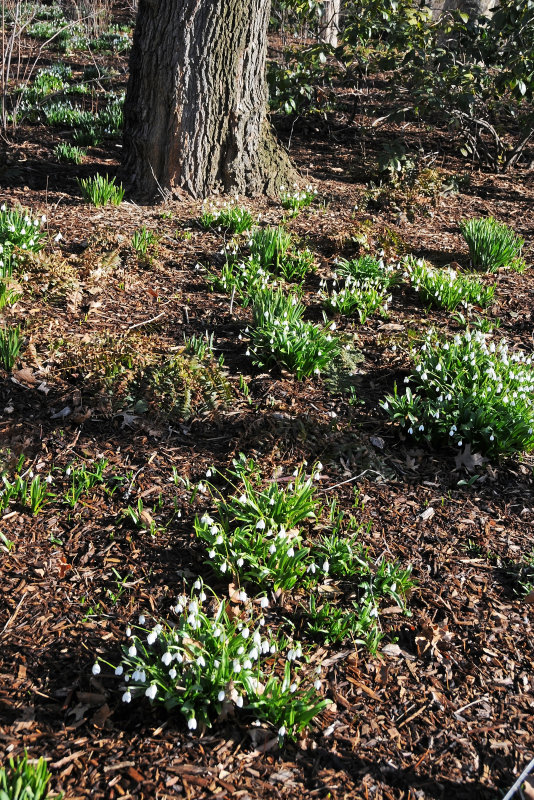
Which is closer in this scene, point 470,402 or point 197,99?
point 470,402

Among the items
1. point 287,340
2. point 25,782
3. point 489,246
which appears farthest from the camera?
point 489,246

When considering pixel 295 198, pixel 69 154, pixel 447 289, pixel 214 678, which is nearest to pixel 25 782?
pixel 214 678

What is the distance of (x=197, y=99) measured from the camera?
5289mm

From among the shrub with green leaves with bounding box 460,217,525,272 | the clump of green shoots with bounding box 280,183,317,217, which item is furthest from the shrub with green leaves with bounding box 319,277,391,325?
the clump of green shoots with bounding box 280,183,317,217

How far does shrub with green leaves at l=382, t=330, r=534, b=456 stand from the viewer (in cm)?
337

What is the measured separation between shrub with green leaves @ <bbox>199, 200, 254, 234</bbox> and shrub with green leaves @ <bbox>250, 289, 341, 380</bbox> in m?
1.44

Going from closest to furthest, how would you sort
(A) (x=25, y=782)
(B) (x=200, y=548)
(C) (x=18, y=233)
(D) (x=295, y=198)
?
(A) (x=25, y=782) → (B) (x=200, y=548) → (C) (x=18, y=233) → (D) (x=295, y=198)

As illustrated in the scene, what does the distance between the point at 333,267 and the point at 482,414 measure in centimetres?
223

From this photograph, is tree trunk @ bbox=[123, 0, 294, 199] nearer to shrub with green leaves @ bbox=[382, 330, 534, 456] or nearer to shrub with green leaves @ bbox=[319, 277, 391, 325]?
shrub with green leaves @ bbox=[319, 277, 391, 325]

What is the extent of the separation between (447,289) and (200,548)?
286 cm

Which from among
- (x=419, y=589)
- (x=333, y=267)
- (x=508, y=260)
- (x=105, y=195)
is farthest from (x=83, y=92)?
(x=419, y=589)

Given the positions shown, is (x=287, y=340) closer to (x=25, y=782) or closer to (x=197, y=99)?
(x=25, y=782)

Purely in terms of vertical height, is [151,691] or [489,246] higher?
[489,246]

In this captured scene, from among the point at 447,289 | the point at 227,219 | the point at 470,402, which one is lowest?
the point at 470,402
